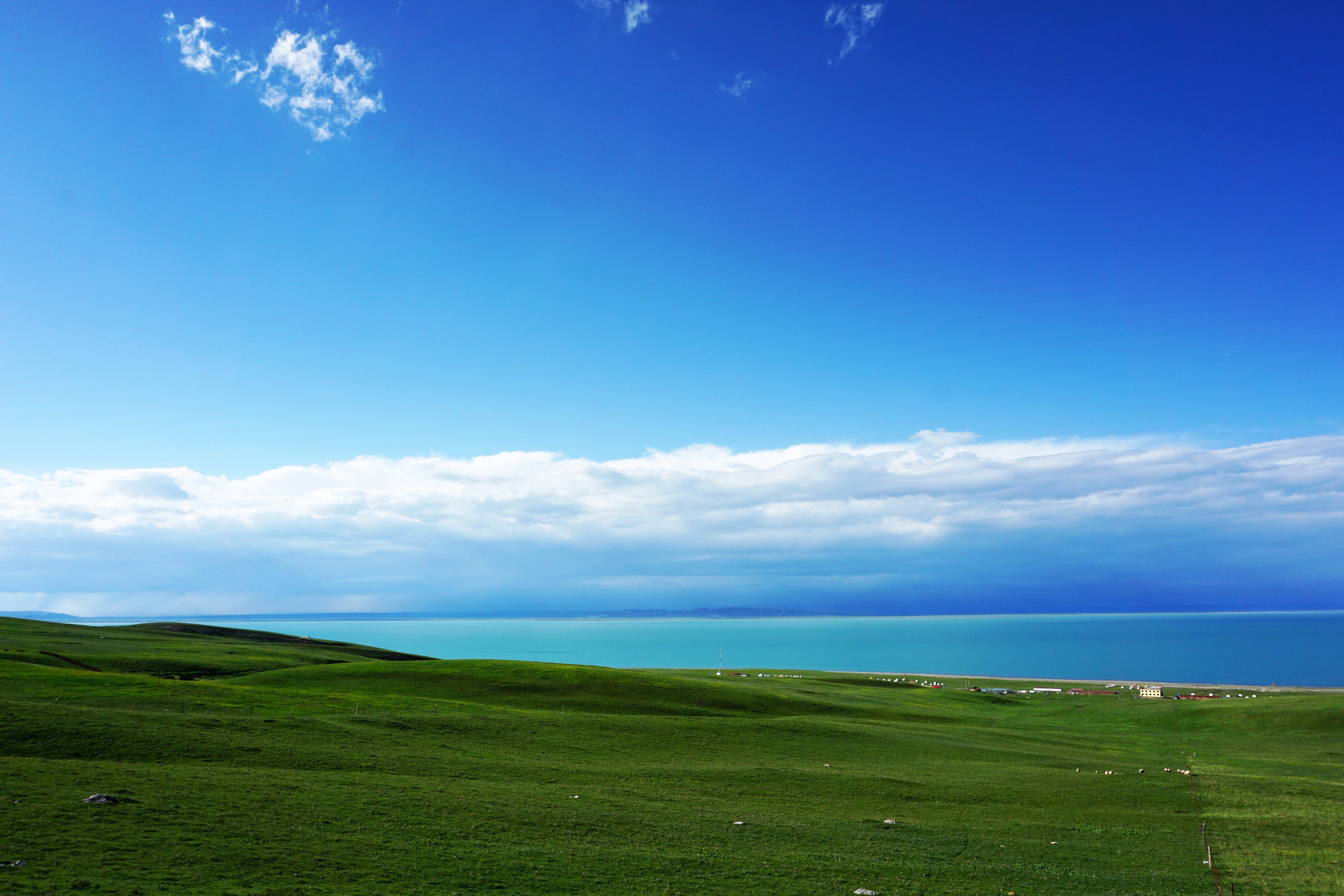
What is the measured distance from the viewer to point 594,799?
2592 cm

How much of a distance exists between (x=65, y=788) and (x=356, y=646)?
109m

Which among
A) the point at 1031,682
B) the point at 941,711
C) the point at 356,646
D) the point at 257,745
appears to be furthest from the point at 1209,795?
the point at 356,646

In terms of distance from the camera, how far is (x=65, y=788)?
18.7 metres

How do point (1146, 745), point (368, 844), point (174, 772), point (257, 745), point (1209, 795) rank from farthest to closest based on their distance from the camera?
1. point (1146, 745)
2. point (1209, 795)
3. point (257, 745)
4. point (174, 772)
5. point (368, 844)

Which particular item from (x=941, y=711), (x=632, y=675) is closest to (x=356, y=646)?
(x=632, y=675)

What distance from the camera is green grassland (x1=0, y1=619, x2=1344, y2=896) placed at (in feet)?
55.2

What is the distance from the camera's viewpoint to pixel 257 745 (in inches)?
1077

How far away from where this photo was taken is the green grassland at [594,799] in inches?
662

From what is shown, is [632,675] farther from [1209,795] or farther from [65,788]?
[65,788]

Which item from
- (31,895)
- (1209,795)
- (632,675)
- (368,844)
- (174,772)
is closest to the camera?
(31,895)

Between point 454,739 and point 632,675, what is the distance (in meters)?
30.9

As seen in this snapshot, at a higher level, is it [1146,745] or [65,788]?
[65,788]

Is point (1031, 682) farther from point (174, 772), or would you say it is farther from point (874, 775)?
point (174, 772)

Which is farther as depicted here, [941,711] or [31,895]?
[941,711]
